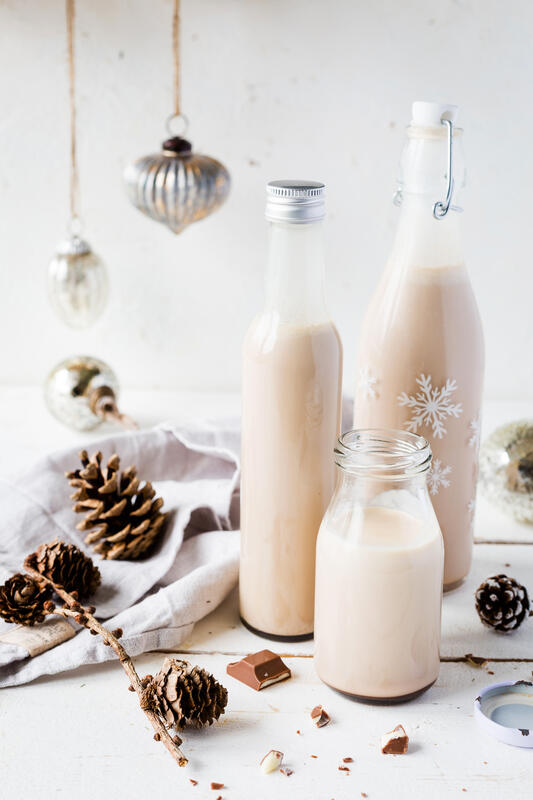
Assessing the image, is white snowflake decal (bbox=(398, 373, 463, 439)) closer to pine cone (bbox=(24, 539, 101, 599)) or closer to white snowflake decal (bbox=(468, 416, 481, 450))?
white snowflake decal (bbox=(468, 416, 481, 450))

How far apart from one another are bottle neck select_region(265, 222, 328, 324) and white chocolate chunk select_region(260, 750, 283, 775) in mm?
294

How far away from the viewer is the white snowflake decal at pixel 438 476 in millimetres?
782

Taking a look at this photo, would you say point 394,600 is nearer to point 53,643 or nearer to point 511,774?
point 511,774

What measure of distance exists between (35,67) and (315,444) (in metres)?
0.73

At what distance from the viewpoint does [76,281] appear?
1155 mm

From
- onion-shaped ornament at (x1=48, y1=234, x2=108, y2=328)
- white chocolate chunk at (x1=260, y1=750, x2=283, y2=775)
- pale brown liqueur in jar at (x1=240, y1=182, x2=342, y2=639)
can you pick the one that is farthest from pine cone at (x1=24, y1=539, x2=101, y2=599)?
onion-shaped ornament at (x1=48, y1=234, x2=108, y2=328)

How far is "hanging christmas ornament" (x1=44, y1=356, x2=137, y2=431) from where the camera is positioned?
44.9 inches

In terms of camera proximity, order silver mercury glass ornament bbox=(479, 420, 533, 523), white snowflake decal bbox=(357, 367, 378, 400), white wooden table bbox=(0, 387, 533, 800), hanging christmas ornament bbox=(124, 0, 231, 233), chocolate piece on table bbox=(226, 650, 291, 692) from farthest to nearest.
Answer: hanging christmas ornament bbox=(124, 0, 231, 233), silver mercury glass ornament bbox=(479, 420, 533, 523), white snowflake decal bbox=(357, 367, 378, 400), chocolate piece on table bbox=(226, 650, 291, 692), white wooden table bbox=(0, 387, 533, 800)

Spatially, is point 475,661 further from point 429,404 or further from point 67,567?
point 67,567

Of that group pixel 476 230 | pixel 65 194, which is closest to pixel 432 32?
pixel 476 230

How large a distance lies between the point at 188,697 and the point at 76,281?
0.66 m

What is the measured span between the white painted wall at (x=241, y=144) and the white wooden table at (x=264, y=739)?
586mm

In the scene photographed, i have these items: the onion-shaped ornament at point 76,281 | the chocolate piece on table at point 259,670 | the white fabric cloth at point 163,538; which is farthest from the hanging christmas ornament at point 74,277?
the chocolate piece on table at point 259,670

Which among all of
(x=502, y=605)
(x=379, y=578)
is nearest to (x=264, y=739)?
(x=379, y=578)
